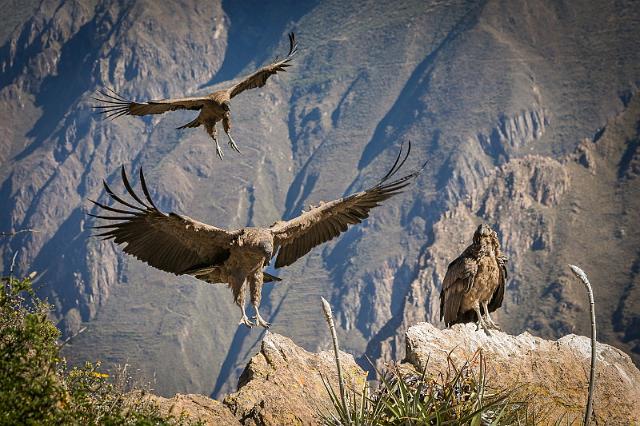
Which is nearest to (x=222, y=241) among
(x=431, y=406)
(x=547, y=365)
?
(x=431, y=406)

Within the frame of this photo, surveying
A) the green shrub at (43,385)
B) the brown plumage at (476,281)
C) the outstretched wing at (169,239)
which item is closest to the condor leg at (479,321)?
the brown plumage at (476,281)

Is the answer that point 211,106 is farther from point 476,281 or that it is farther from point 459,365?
point 459,365

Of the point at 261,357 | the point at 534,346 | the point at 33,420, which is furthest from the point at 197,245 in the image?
the point at 33,420

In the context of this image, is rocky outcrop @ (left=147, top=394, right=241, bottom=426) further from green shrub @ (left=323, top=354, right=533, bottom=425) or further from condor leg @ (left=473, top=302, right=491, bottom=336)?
condor leg @ (left=473, top=302, right=491, bottom=336)

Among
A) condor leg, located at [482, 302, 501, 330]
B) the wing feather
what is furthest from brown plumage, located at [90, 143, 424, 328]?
condor leg, located at [482, 302, 501, 330]

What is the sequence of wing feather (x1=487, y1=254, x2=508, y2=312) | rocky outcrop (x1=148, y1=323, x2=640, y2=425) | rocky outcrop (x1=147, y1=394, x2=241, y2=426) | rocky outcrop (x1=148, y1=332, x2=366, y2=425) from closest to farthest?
rocky outcrop (x1=147, y1=394, x2=241, y2=426)
rocky outcrop (x1=148, y1=332, x2=366, y2=425)
rocky outcrop (x1=148, y1=323, x2=640, y2=425)
wing feather (x1=487, y1=254, x2=508, y2=312)

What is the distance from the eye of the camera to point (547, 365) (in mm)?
17406

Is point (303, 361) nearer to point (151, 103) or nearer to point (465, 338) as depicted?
point (465, 338)

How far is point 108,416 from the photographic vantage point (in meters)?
11.5

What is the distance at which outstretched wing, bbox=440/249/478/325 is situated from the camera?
19.3 m

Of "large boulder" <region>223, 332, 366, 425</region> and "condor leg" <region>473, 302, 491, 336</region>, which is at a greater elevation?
"condor leg" <region>473, 302, 491, 336</region>

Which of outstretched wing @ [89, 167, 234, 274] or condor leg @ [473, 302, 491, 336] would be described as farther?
condor leg @ [473, 302, 491, 336]

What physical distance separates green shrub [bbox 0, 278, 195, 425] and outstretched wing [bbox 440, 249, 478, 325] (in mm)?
7715

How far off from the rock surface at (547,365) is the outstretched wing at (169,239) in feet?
12.3
